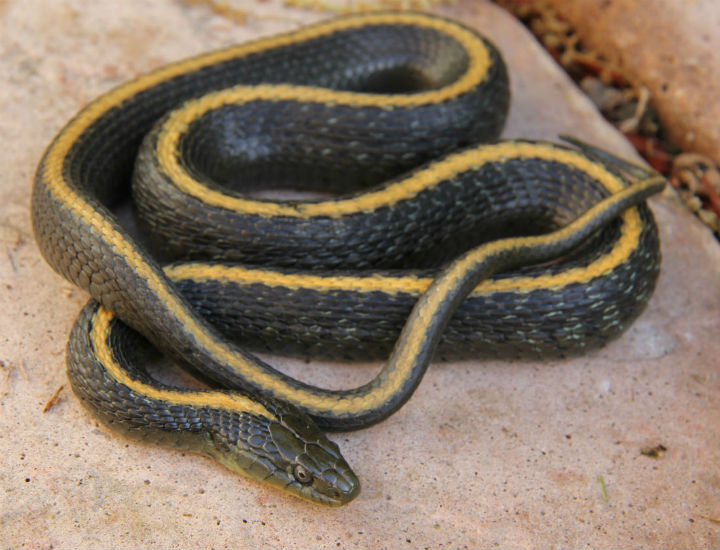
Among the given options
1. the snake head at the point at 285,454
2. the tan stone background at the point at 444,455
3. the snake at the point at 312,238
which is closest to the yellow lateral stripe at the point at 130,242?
the snake at the point at 312,238

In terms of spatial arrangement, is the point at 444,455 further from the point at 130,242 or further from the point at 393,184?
the point at 130,242

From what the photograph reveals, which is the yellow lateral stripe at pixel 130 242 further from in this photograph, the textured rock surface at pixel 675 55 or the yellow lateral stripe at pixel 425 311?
the textured rock surface at pixel 675 55

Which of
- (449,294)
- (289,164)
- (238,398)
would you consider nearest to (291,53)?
(289,164)

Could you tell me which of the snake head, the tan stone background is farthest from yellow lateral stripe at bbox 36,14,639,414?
the tan stone background

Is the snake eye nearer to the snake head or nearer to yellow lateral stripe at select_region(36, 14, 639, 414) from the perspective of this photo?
the snake head

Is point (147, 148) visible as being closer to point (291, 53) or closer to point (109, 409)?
point (291, 53)

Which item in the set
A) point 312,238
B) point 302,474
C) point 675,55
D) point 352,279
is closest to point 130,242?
point 312,238

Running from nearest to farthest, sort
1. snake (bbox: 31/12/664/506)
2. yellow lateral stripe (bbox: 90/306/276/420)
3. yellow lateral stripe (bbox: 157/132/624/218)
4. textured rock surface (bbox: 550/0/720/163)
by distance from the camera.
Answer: yellow lateral stripe (bbox: 90/306/276/420)
snake (bbox: 31/12/664/506)
yellow lateral stripe (bbox: 157/132/624/218)
textured rock surface (bbox: 550/0/720/163)
